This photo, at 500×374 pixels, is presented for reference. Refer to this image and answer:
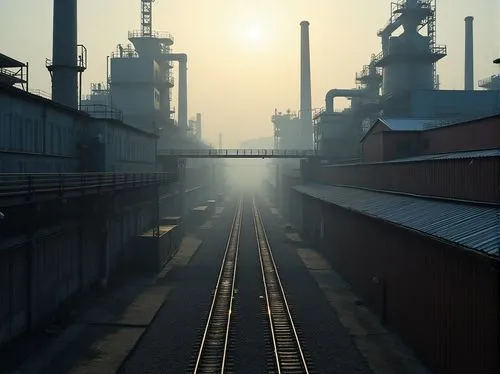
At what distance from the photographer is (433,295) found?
13.3 m

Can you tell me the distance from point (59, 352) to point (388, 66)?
4763 centimetres

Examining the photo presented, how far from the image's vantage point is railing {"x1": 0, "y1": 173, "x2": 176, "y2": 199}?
13.7 metres

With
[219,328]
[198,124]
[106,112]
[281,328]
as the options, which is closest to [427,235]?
[281,328]

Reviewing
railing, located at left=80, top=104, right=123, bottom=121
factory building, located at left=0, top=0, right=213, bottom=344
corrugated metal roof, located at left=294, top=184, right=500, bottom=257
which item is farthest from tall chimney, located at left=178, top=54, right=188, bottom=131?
corrugated metal roof, located at left=294, top=184, right=500, bottom=257

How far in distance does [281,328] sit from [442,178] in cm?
745

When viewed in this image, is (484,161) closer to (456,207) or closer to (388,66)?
(456,207)

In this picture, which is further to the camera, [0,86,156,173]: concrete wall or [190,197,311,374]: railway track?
[0,86,156,173]: concrete wall

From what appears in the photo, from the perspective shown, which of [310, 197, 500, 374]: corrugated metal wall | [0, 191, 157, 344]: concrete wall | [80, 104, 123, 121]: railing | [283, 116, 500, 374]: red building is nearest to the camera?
[310, 197, 500, 374]: corrugated metal wall

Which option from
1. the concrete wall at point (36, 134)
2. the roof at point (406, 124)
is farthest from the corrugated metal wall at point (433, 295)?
the concrete wall at point (36, 134)

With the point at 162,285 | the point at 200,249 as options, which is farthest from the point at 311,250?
the point at 162,285

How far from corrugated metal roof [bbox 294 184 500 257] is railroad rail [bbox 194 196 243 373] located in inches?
259

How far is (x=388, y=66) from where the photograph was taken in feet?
177

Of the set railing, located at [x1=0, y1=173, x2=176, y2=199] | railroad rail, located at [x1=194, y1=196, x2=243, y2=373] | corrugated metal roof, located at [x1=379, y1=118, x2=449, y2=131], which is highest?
corrugated metal roof, located at [x1=379, y1=118, x2=449, y2=131]

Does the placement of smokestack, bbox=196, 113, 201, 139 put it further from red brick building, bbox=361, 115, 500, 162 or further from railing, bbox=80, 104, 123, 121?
red brick building, bbox=361, 115, 500, 162
